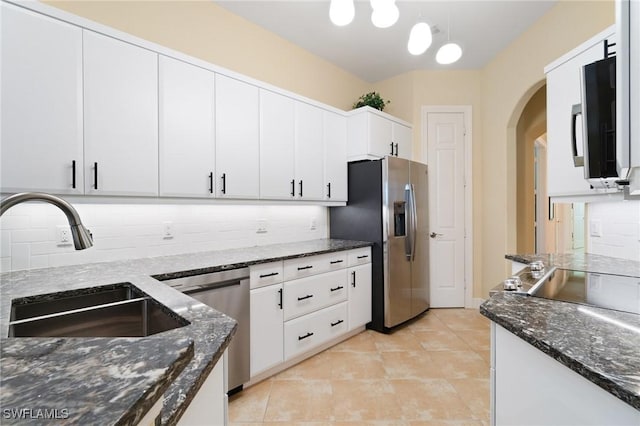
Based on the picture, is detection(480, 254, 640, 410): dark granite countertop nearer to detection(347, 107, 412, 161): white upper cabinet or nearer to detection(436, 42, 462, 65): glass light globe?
detection(436, 42, 462, 65): glass light globe

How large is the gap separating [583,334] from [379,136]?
2.77m

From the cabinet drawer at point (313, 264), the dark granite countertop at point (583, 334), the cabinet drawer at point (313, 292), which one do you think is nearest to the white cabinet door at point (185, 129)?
the cabinet drawer at point (313, 264)

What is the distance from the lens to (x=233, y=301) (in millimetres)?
1921

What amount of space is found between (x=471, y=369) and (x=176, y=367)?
251 centimetres

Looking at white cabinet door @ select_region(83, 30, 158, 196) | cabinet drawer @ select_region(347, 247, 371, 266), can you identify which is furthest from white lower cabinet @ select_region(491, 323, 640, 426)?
white cabinet door @ select_region(83, 30, 158, 196)

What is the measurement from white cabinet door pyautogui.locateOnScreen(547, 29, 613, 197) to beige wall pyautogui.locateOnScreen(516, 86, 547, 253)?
1838 mm

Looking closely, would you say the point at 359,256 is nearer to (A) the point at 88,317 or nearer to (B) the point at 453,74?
(A) the point at 88,317

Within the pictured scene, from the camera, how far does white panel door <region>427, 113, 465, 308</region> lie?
3744 millimetres

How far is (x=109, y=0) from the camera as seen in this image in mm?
2023

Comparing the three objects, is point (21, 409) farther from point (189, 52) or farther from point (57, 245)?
point (189, 52)

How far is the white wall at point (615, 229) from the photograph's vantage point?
183cm

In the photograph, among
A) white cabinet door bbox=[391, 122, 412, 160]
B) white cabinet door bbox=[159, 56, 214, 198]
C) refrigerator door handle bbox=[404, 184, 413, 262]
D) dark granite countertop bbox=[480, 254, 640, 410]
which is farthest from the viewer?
white cabinet door bbox=[391, 122, 412, 160]

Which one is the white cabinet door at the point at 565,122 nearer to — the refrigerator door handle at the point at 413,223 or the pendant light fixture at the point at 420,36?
the pendant light fixture at the point at 420,36

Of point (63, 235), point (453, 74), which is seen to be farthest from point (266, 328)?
point (453, 74)
